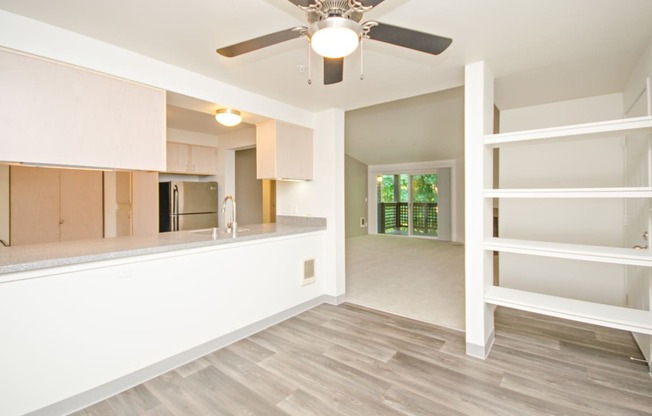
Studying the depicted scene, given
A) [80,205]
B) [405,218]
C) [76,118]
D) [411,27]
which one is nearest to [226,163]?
[80,205]

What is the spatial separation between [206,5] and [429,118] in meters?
5.07

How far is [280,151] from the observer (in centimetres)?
333

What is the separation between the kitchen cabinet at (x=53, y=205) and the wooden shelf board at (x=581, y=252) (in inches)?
205

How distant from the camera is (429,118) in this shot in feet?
19.4

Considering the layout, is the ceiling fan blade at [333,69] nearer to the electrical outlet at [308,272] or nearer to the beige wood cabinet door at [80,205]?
the electrical outlet at [308,272]

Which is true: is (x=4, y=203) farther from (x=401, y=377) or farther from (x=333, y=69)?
(x=401, y=377)

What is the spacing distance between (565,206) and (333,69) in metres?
3.19

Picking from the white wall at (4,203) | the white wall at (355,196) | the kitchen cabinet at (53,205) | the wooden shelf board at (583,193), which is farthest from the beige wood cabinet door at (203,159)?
the wooden shelf board at (583,193)

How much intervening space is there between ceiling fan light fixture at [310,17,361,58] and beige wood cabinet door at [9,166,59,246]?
177 inches

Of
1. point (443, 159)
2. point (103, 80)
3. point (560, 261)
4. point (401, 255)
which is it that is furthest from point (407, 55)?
point (443, 159)

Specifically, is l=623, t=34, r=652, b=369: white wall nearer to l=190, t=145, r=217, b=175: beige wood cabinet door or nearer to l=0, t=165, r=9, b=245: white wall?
l=190, t=145, r=217, b=175: beige wood cabinet door

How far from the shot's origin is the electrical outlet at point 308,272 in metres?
3.43

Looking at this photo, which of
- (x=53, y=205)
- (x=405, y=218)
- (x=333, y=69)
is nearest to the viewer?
(x=333, y=69)

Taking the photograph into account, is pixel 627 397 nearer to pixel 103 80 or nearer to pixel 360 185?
pixel 103 80
